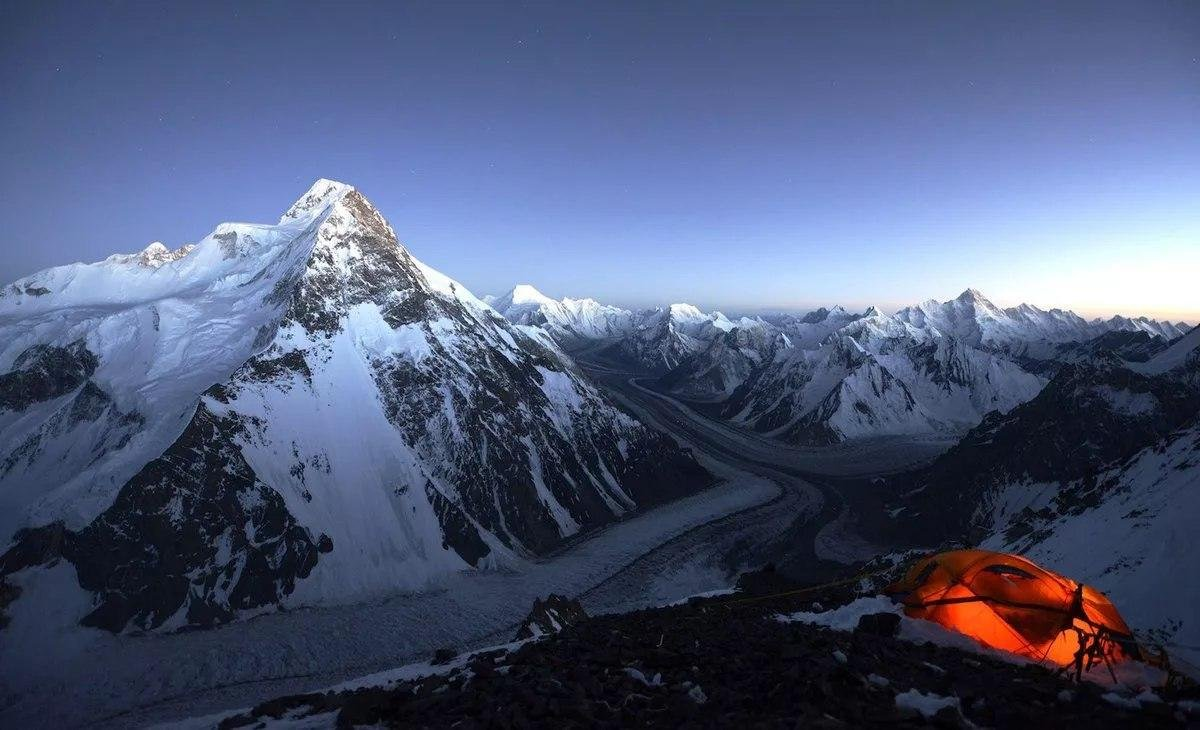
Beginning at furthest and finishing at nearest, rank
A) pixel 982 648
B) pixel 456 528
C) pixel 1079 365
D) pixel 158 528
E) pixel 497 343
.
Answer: pixel 497 343 → pixel 1079 365 → pixel 456 528 → pixel 158 528 → pixel 982 648

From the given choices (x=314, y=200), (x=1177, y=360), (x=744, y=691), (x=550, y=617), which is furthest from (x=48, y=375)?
(x=1177, y=360)

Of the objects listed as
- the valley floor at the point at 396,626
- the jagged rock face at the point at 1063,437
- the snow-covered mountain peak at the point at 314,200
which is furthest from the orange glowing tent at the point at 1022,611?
the snow-covered mountain peak at the point at 314,200

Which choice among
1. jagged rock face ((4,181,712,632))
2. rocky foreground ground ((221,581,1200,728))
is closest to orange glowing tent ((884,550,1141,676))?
rocky foreground ground ((221,581,1200,728))

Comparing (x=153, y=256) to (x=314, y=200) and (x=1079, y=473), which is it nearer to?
(x=314, y=200)

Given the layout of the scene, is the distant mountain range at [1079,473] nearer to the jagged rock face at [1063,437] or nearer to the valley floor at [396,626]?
the jagged rock face at [1063,437]

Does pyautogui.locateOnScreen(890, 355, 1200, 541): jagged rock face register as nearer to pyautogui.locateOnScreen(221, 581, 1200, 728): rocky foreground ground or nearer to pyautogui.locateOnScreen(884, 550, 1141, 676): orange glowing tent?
pyautogui.locateOnScreen(884, 550, 1141, 676): orange glowing tent

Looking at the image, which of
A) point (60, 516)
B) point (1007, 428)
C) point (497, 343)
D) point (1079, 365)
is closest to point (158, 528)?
point (60, 516)

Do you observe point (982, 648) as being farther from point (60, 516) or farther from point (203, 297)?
point (203, 297)
